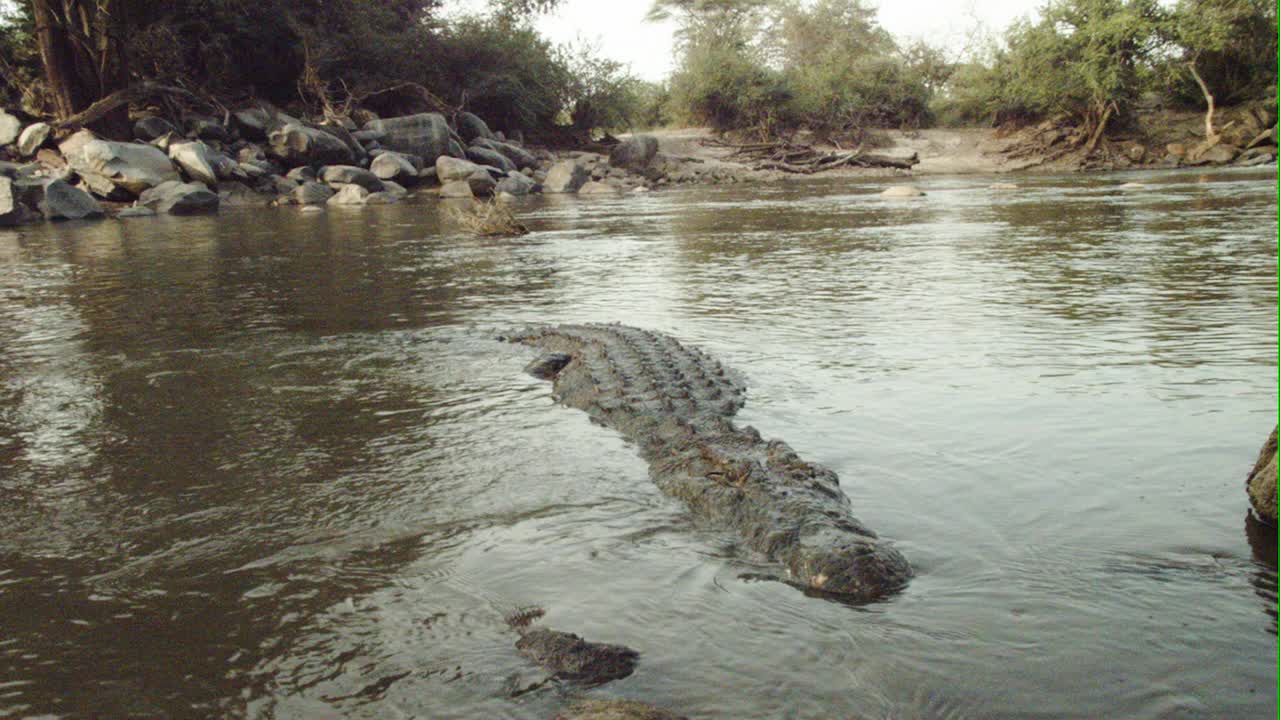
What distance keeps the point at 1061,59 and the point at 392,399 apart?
1495 inches

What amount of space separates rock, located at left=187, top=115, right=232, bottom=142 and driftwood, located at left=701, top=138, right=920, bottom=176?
19.7 m

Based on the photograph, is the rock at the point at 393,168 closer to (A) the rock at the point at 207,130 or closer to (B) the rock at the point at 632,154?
(A) the rock at the point at 207,130

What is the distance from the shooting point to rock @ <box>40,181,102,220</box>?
796 inches

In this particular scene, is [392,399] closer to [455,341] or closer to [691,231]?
[455,341]

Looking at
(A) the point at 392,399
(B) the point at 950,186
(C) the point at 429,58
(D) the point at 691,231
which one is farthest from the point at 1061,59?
(A) the point at 392,399

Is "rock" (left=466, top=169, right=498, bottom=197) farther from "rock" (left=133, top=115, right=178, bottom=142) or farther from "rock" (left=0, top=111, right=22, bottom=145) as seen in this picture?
"rock" (left=0, top=111, right=22, bottom=145)

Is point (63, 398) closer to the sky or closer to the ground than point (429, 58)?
closer to the ground

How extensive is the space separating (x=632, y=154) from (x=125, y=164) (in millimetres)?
18373

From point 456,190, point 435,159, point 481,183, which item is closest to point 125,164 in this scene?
point 456,190

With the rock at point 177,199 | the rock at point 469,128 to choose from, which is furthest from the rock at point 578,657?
the rock at point 469,128

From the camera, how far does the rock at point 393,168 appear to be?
88.6ft

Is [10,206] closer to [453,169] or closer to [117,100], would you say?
[117,100]

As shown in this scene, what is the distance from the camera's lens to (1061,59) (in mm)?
37250

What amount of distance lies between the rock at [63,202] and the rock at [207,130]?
7232 millimetres
